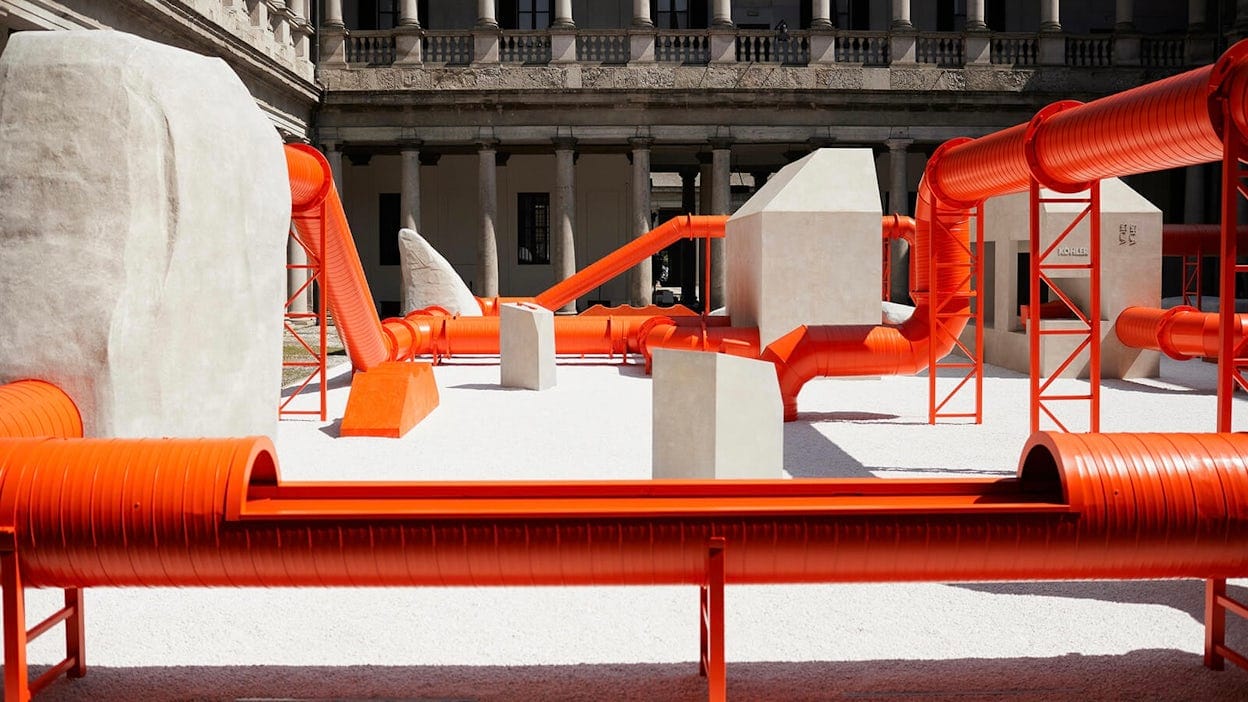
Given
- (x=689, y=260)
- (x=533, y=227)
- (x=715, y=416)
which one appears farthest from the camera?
(x=689, y=260)

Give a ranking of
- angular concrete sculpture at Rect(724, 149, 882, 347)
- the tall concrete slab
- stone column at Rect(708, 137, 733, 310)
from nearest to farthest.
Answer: angular concrete sculpture at Rect(724, 149, 882, 347) < the tall concrete slab < stone column at Rect(708, 137, 733, 310)

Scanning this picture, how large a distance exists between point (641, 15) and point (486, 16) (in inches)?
164

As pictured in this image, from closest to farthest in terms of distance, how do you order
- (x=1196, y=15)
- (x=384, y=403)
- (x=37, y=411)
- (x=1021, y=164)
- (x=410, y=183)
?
(x=37, y=411) < (x=1021, y=164) < (x=384, y=403) < (x=410, y=183) < (x=1196, y=15)

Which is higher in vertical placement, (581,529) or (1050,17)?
(1050,17)

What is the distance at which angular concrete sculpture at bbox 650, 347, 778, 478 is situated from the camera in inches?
291

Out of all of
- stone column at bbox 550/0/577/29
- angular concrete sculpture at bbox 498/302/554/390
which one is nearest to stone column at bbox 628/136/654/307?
stone column at bbox 550/0/577/29

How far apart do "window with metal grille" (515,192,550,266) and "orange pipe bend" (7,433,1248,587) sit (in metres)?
33.9

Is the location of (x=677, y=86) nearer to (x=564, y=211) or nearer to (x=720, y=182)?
(x=720, y=182)

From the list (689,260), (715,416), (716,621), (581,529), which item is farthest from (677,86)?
(716,621)

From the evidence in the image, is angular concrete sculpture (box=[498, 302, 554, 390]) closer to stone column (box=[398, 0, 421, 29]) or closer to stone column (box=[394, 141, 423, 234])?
stone column (box=[394, 141, 423, 234])

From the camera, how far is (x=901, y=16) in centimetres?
3084

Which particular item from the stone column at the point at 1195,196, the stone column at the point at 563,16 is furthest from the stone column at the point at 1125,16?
the stone column at the point at 563,16

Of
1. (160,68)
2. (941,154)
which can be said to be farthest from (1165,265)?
(160,68)

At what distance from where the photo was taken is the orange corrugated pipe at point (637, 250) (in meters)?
21.6
